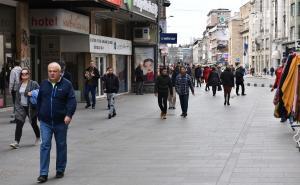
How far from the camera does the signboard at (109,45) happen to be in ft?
85.7

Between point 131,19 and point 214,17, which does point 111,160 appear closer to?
point 131,19

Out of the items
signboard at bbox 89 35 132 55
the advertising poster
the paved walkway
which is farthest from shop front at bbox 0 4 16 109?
the advertising poster

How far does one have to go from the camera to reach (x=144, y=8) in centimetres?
3098

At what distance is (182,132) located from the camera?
47.5ft

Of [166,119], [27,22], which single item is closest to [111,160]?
[166,119]

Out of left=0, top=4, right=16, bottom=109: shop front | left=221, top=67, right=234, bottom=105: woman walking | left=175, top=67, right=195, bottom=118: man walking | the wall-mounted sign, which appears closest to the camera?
left=175, top=67, right=195, bottom=118: man walking

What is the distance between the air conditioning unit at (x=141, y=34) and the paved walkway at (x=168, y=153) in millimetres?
16361

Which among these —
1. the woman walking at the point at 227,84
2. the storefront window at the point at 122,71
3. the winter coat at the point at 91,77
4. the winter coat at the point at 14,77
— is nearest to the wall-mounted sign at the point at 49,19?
the winter coat at the point at 91,77

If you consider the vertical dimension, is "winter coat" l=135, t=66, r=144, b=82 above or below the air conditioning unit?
below

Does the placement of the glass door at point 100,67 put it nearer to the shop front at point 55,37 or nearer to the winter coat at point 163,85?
the shop front at point 55,37

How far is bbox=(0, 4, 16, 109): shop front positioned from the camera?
20.0 metres

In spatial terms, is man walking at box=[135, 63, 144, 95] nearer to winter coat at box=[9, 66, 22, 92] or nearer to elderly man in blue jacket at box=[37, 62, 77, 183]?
winter coat at box=[9, 66, 22, 92]

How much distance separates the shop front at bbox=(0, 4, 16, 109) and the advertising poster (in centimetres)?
1422

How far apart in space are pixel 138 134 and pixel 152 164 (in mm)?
4506
